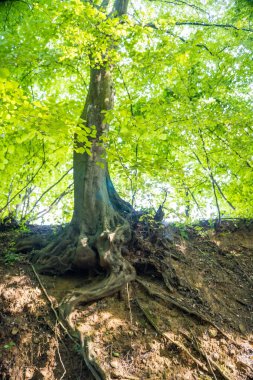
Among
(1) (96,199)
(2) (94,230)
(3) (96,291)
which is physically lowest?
(3) (96,291)

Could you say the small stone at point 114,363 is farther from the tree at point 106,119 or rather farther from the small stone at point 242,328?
A: the small stone at point 242,328

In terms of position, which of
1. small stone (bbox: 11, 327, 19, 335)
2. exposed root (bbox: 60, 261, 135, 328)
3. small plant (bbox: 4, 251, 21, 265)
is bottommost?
small stone (bbox: 11, 327, 19, 335)

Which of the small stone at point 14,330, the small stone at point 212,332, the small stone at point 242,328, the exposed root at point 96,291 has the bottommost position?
the small stone at point 242,328

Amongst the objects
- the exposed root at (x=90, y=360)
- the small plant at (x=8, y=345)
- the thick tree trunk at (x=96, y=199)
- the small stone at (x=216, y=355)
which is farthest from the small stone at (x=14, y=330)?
the small stone at (x=216, y=355)

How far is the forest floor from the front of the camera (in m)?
3.37

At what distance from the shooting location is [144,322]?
409 centimetres

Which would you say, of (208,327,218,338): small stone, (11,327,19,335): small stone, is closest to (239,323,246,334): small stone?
(208,327,218,338): small stone

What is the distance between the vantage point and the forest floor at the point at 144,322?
132 inches

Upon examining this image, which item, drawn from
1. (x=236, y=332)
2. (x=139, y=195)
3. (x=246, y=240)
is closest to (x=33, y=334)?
(x=236, y=332)

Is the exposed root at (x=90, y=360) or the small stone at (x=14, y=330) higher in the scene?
the small stone at (x=14, y=330)

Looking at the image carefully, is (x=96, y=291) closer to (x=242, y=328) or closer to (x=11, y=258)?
(x=11, y=258)

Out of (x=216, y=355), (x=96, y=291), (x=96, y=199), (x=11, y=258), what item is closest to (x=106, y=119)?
(x=96, y=199)

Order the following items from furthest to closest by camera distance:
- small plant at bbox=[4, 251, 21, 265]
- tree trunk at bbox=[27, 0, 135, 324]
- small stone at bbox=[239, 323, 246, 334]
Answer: small plant at bbox=[4, 251, 21, 265], tree trunk at bbox=[27, 0, 135, 324], small stone at bbox=[239, 323, 246, 334]

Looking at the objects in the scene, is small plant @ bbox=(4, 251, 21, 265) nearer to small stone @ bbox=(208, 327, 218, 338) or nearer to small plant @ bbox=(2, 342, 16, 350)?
small plant @ bbox=(2, 342, 16, 350)
